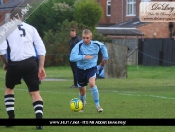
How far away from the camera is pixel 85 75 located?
15.4 m

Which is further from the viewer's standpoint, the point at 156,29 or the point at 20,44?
the point at 156,29

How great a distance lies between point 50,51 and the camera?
152ft

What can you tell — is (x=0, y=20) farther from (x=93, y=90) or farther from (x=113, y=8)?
(x=113, y=8)

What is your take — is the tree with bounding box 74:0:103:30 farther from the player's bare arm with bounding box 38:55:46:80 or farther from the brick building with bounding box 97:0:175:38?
the player's bare arm with bounding box 38:55:46:80

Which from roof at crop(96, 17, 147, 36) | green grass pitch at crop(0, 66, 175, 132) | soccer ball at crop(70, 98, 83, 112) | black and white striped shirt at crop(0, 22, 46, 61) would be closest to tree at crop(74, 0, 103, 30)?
roof at crop(96, 17, 147, 36)

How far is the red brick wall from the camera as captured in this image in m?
62.2

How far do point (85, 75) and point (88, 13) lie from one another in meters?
44.7

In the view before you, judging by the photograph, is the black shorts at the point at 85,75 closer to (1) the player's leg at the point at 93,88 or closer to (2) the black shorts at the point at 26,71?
(1) the player's leg at the point at 93,88

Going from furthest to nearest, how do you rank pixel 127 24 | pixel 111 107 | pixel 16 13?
1. pixel 127 24
2. pixel 111 107
3. pixel 16 13

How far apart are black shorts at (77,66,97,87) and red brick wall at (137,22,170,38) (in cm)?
4706

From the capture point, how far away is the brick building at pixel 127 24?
2379 inches

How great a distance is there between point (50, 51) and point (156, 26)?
18481mm

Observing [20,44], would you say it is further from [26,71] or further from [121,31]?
[121,31]

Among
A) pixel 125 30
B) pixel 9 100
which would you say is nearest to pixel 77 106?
pixel 9 100
